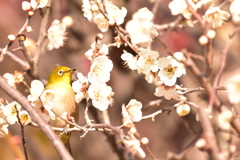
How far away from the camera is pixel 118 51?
7.84 ft

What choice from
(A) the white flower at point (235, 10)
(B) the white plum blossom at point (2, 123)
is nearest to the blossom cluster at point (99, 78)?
(B) the white plum blossom at point (2, 123)

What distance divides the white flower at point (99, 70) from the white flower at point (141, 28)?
19 centimetres

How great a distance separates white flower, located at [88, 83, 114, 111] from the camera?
141 cm

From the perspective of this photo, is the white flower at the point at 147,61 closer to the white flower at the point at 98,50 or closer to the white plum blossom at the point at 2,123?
the white flower at the point at 98,50

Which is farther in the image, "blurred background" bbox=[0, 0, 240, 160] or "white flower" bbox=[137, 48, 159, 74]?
"blurred background" bbox=[0, 0, 240, 160]

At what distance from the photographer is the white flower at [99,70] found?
4.61 ft

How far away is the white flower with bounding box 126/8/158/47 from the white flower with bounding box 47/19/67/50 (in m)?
0.54

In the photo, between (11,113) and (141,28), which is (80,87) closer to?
(11,113)

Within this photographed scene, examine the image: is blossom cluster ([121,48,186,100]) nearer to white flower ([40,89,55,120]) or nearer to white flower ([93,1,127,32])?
white flower ([93,1,127,32])

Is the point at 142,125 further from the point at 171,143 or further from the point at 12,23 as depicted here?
the point at 12,23

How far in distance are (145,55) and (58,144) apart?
13.3 inches

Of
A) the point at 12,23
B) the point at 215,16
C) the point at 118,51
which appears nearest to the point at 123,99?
the point at 118,51

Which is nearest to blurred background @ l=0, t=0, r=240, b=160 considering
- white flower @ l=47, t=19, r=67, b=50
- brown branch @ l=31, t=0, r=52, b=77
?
brown branch @ l=31, t=0, r=52, b=77

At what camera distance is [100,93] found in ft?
4.66
